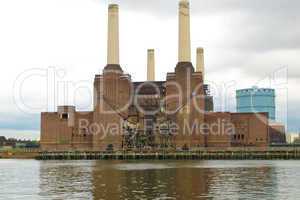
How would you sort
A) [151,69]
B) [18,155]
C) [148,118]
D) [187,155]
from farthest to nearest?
[151,69]
[18,155]
[148,118]
[187,155]

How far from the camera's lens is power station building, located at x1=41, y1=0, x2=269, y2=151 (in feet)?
380

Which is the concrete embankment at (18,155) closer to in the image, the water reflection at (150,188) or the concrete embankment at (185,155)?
the concrete embankment at (185,155)

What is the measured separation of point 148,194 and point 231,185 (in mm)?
9082

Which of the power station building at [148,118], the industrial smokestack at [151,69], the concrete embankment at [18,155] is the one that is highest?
the industrial smokestack at [151,69]

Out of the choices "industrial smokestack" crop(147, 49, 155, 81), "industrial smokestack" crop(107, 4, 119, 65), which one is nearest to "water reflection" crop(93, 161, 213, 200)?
"industrial smokestack" crop(107, 4, 119, 65)

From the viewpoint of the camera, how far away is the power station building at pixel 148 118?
115938 mm

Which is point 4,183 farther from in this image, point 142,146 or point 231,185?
point 142,146

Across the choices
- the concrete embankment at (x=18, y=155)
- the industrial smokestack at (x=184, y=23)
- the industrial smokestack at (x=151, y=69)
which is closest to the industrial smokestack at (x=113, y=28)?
the industrial smokestack at (x=184, y=23)

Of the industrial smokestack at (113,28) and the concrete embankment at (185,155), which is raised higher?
the industrial smokestack at (113,28)

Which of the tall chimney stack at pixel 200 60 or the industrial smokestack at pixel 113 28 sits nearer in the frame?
the industrial smokestack at pixel 113 28

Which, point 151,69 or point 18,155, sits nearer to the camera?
point 18,155

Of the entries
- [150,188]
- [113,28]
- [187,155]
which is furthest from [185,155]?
[150,188]

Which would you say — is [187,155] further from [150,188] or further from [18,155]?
[150,188]

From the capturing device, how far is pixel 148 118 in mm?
122562
